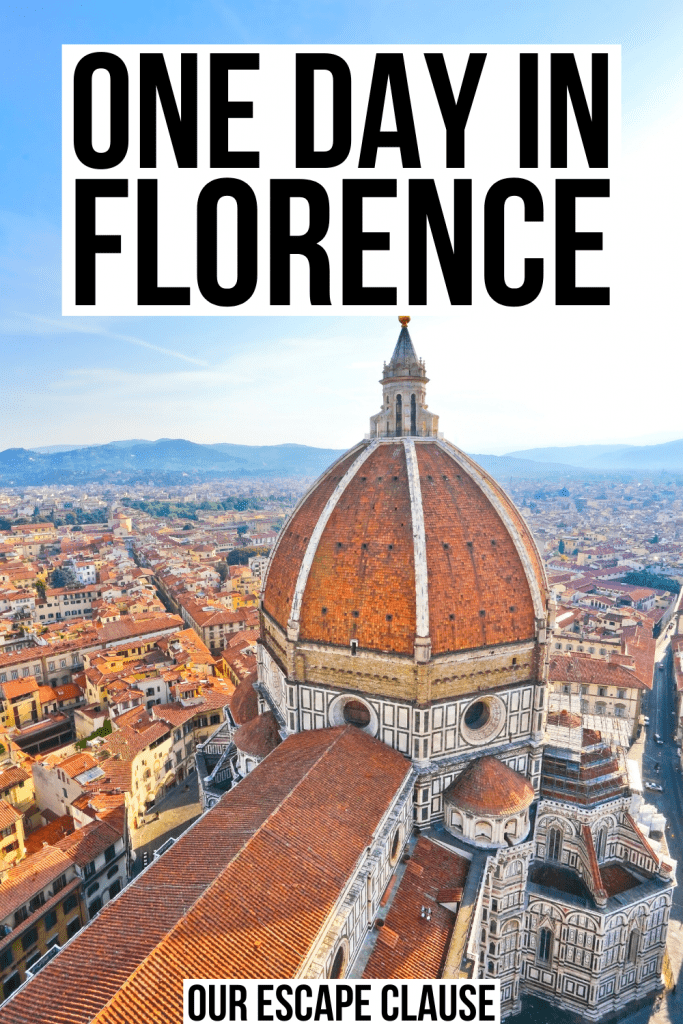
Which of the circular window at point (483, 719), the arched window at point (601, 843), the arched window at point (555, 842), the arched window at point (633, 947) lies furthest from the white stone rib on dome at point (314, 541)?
the arched window at point (633, 947)

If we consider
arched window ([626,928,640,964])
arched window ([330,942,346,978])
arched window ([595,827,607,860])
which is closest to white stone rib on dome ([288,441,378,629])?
arched window ([330,942,346,978])

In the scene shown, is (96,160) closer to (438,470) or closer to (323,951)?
(438,470)

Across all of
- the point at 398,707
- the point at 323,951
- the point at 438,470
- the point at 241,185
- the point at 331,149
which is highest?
the point at 331,149

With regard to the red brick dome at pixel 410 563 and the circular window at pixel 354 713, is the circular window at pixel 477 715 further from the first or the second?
the circular window at pixel 354 713

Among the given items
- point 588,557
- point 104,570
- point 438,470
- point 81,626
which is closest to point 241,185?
point 438,470

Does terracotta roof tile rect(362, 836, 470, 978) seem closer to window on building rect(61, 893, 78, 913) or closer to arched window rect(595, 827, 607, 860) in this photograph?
arched window rect(595, 827, 607, 860)
